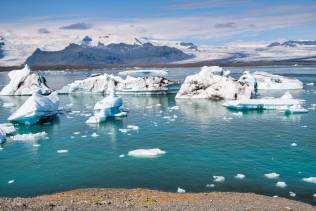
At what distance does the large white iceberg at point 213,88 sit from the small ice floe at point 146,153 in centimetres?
1859

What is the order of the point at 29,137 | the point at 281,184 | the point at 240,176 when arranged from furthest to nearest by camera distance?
1. the point at 29,137
2. the point at 240,176
3. the point at 281,184

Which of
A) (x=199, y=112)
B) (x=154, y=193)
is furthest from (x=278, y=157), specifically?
(x=199, y=112)

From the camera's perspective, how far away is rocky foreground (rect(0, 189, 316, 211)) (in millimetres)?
11281

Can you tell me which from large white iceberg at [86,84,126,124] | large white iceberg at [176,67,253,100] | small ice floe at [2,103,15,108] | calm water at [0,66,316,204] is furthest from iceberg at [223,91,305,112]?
small ice floe at [2,103,15,108]

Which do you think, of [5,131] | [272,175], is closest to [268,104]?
[272,175]

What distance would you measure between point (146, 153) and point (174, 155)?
1.20 m

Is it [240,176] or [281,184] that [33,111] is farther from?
[281,184]

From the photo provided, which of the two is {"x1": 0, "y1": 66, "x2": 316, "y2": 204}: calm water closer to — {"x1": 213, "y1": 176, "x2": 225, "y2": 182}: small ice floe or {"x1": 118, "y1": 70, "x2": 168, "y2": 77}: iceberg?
{"x1": 213, "y1": 176, "x2": 225, "y2": 182}: small ice floe

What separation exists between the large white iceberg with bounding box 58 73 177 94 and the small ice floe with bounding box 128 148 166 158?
2517cm

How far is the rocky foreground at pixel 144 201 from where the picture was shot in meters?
11.3

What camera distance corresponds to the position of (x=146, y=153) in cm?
1877

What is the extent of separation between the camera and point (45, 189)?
A: 48.5 feet

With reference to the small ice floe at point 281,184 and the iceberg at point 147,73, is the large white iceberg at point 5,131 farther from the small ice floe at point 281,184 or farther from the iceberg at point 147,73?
the iceberg at point 147,73

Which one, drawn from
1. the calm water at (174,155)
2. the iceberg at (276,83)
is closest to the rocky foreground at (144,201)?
the calm water at (174,155)
